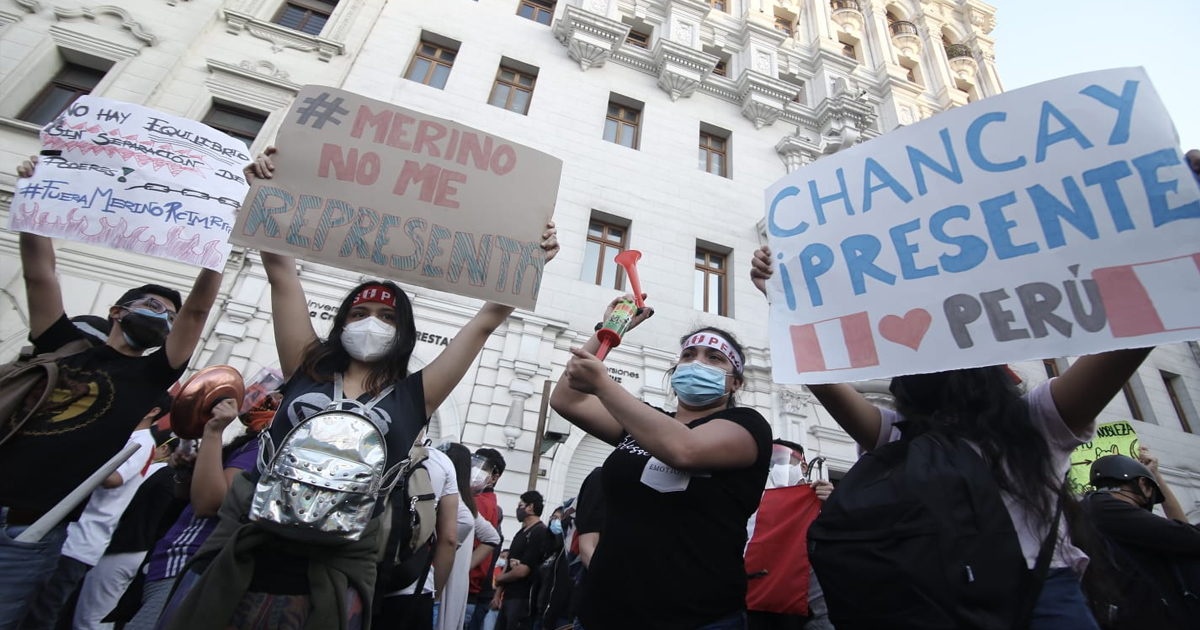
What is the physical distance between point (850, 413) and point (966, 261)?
2.19ft

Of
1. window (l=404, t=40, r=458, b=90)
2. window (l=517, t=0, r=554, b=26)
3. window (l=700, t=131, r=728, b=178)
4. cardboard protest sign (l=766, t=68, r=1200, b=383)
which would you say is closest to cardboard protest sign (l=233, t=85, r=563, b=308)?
cardboard protest sign (l=766, t=68, r=1200, b=383)

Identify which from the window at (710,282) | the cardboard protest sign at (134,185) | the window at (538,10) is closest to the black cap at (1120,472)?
the cardboard protest sign at (134,185)

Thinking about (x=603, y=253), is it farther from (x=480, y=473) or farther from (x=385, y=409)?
(x=385, y=409)

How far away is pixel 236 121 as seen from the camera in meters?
9.62

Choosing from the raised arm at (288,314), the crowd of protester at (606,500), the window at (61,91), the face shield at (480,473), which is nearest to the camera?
the crowd of protester at (606,500)

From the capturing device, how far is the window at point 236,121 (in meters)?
9.39

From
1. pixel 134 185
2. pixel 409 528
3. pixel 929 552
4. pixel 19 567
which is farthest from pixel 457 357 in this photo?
pixel 134 185

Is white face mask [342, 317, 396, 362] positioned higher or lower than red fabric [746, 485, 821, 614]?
higher

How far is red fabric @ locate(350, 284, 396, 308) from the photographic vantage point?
215 cm

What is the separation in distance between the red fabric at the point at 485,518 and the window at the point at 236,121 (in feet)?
28.2

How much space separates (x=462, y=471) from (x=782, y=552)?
2206 mm

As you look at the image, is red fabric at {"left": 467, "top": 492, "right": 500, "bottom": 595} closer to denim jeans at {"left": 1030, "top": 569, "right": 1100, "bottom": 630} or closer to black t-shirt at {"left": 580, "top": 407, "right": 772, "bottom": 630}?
black t-shirt at {"left": 580, "top": 407, "right": 772, "bottom": 630}

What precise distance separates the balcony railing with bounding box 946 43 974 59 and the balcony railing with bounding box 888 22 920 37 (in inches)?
68.4

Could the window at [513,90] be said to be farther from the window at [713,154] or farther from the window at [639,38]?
the window at [713,154]
